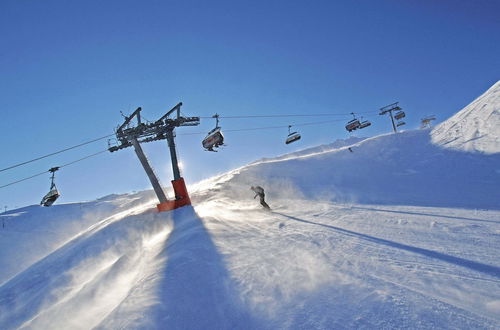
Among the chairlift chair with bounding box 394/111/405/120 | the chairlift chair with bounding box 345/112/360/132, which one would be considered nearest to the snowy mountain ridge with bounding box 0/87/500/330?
the chairlift chair with bounding box 345/112/360/132

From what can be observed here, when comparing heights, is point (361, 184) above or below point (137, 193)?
below

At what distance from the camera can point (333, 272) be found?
570cm

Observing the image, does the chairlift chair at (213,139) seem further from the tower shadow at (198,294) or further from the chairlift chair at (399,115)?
the chairlift chair at (399,115)

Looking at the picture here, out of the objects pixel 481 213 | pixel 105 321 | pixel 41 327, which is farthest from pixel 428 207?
pixel 41 327

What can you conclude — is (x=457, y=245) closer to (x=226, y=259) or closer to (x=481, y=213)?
(x=481, y=213)

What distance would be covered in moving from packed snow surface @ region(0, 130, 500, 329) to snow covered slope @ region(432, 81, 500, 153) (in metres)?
6.67

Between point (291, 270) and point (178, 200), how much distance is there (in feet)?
39.5

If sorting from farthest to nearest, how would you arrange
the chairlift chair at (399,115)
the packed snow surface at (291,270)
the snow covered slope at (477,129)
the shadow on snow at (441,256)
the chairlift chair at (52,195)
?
1. the chairlift chair at (399,115)
2. the snow covered slope at (477,129)
3. the chairlift chair at (52,195)
4. the shadow on snow at (441,256)
5. the packed snow surface at (291,270)

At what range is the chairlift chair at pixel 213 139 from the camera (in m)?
17.3

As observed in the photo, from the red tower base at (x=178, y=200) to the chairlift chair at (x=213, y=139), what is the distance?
9.35 feet

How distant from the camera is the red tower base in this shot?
1656 cm

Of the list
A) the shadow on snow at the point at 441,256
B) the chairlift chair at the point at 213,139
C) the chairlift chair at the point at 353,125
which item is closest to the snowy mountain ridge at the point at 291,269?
the shadow on snow at the point at 441,256

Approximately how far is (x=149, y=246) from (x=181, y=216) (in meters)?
3.84

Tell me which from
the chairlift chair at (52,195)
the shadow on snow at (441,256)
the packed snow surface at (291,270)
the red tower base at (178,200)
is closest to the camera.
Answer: the packed snow surface at (291,270)
